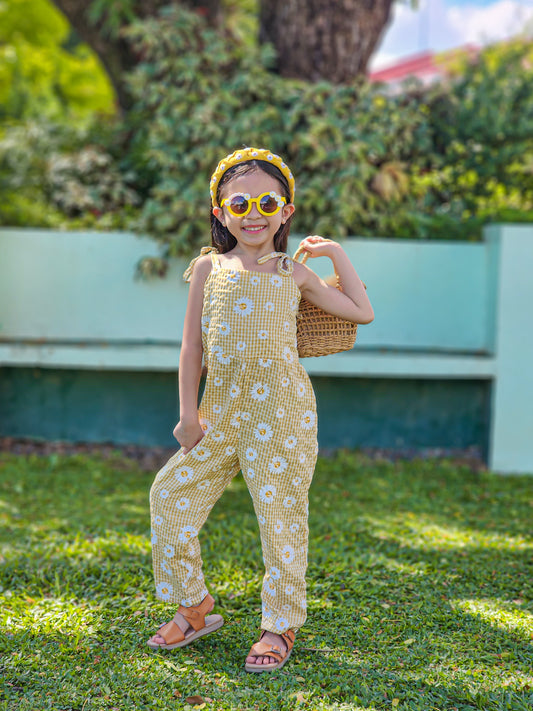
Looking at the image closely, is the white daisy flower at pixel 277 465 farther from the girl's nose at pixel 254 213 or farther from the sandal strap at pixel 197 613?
the girl's nose at pixel 254 213

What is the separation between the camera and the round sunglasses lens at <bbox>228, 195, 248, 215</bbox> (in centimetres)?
242

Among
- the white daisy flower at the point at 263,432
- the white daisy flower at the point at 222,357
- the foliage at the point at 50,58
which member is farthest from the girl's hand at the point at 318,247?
the foliage at the point at 50,58

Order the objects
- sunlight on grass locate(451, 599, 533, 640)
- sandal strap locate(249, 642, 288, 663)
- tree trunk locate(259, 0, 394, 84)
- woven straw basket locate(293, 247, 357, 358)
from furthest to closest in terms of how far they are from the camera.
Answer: tree trunk locate(259, 0, 394, 84) → sunlight on grass locate(451, 599, 533, 640) → woven straw basket locate(293, 247, 357, 358) → sandal strap locate(249, 642, 288, 663)

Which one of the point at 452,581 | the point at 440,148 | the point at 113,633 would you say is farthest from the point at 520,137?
the point at 113,633

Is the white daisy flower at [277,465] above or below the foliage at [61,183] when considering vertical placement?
below

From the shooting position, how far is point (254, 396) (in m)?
2.46

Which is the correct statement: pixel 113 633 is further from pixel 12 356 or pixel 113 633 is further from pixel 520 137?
pixel 520 137

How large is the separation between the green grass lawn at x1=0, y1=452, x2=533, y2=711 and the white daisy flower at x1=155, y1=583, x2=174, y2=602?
0.22m

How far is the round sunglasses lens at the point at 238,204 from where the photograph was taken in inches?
95.2

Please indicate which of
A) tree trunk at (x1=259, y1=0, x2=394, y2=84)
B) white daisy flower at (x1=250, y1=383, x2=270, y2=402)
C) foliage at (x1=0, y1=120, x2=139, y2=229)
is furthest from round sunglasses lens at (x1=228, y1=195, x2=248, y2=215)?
tree trunk at (x1=259, y1=0, x2=394, y2=84)

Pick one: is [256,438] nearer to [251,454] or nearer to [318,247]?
[251,454]

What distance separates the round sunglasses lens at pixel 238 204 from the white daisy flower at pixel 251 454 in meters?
0.80

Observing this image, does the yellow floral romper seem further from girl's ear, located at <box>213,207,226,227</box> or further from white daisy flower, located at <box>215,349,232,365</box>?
girl's ear, located at <box>213,207,226,227</box>

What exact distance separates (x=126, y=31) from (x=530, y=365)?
4.38 meters
